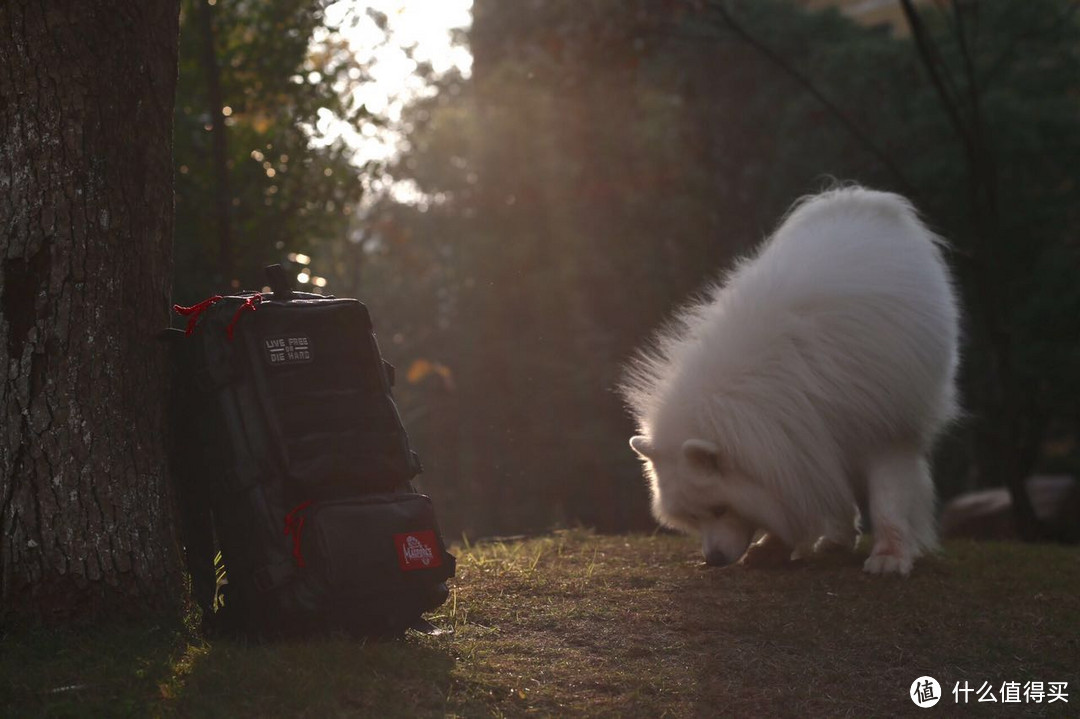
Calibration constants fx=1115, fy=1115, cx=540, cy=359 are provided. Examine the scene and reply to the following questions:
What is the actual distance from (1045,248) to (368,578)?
1880 cm

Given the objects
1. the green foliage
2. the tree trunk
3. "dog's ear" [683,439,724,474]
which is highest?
the green foliage

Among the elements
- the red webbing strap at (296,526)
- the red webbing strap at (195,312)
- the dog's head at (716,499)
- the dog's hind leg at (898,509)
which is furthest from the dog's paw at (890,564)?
the red webbing strap at (195,312)

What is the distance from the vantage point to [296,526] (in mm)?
3699

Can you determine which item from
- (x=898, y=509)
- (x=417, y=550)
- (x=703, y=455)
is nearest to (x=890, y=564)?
(x=898, y=509)

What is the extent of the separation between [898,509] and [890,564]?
29 centimetres

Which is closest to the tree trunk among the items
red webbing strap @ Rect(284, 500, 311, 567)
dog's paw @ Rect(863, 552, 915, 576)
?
red webbing strap @ Rect(284, 500, 311, 567)

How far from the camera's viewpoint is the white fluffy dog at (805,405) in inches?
213

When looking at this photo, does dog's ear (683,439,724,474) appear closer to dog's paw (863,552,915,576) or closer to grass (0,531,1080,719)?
grass (0,531,1080,719)

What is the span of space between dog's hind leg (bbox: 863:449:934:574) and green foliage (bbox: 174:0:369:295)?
538cm

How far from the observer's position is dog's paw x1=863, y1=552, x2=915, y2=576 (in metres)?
5.39

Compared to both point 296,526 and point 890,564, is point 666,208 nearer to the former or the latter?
point 890,564

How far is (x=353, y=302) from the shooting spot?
4.14m

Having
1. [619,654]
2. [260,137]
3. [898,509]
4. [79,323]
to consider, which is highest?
[260,137]

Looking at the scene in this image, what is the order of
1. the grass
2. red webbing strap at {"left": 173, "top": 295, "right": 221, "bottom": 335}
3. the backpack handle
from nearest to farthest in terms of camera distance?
the grass < red webbing strap at {"left": 173, "top": 295, "right": 221, "bottom": 335} < the backpack handle
